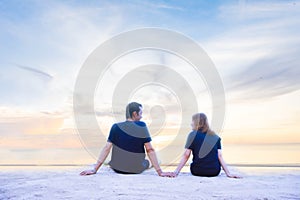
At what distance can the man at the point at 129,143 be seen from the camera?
623 cm

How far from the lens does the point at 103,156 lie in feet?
20.4

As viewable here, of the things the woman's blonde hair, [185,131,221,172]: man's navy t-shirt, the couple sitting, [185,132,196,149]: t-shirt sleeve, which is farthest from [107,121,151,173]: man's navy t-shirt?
the woman's blonde hair

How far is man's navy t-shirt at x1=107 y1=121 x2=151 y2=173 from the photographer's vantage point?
20.5 ft

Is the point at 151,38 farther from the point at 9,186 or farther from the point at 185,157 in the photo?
the point at 9,186

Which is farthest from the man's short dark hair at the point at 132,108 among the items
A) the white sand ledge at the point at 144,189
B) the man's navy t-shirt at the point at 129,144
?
the white sand ledge at the point at 144,189

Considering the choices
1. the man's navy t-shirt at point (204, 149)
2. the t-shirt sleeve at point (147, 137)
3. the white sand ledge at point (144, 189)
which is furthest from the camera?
the t-shirt sleeve at point (147, 137)

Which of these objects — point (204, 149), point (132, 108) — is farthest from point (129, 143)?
point (204, 149)

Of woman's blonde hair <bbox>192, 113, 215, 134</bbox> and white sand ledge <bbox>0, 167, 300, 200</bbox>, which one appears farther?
woman's blonde hair <bbox>192, 113, 215, 134</bbox>

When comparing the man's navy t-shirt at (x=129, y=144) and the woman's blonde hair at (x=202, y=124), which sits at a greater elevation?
the woman's blonde hair at (x=202, y=124)

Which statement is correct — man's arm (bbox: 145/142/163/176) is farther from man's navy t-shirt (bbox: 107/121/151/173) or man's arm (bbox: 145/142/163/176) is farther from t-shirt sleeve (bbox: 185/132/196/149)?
t-shirt sleeve (bbox: 185/132/196/149)

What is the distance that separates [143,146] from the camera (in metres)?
6.41

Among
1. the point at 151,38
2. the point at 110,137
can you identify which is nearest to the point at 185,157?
the point at 110,137

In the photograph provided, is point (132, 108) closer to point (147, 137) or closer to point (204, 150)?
point (147, 137)

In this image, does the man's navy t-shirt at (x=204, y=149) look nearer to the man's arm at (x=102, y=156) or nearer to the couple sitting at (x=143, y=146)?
the couple sitting at (x=143, y=146)
